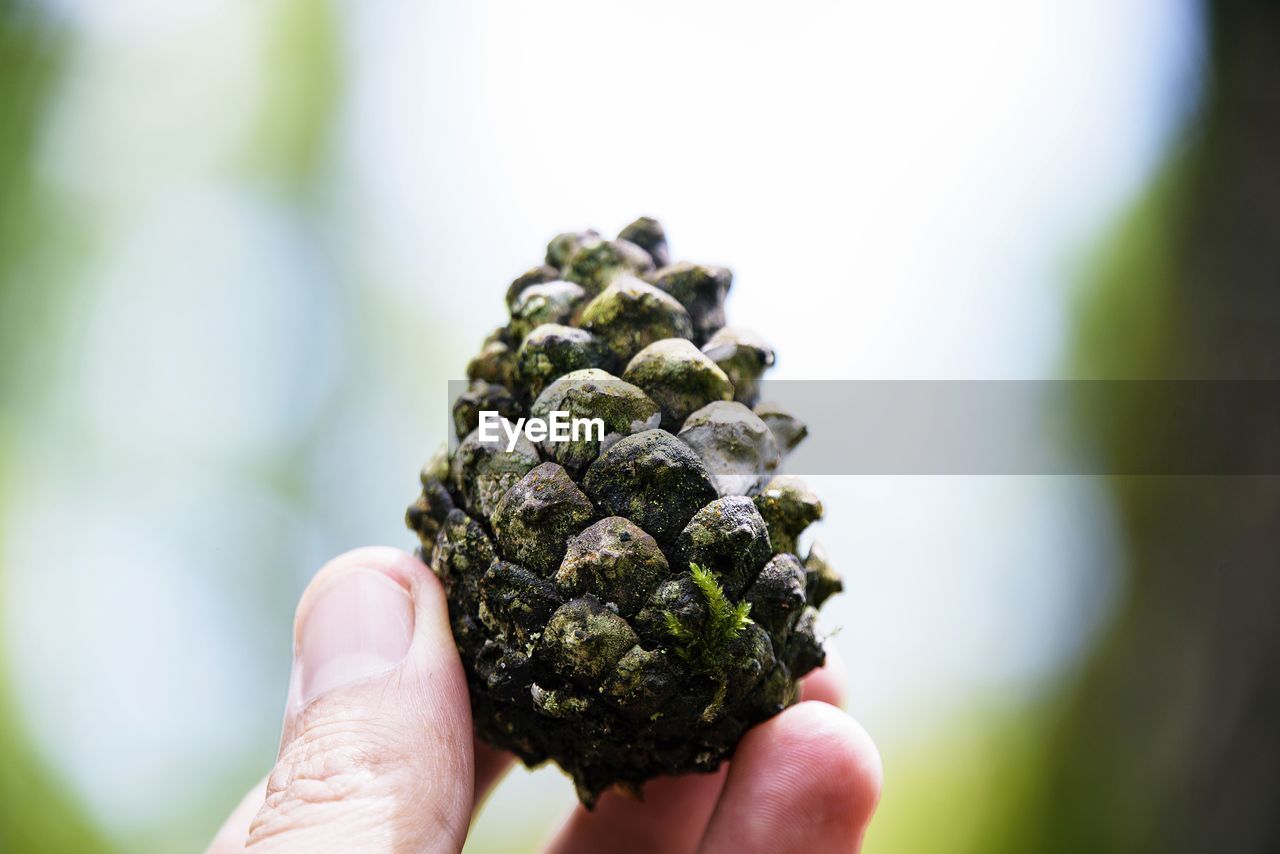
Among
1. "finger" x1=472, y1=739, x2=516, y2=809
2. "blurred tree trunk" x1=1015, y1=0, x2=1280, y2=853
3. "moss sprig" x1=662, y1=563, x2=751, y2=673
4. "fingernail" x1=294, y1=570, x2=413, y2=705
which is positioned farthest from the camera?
"blurred tree trunk" x1=1015, y1=0, x2=1280, y2=853

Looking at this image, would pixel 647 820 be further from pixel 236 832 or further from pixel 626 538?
pixel 626 538

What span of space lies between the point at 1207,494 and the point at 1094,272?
0.57m

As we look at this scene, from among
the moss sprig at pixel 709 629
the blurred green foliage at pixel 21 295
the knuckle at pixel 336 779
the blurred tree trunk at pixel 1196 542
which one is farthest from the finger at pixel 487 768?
the blurred tree trunk at pixel 1196 542

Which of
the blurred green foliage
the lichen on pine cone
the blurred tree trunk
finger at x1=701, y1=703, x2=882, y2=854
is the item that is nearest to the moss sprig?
the lichen on pine cone

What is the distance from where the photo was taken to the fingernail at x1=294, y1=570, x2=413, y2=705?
3.22 feet

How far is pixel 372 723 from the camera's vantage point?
91 cm

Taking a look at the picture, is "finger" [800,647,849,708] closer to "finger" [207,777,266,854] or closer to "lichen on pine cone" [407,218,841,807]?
"lichen on pine cone" [407,218,841,807]

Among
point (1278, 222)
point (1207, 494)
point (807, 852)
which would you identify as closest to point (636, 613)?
point (807, 852)

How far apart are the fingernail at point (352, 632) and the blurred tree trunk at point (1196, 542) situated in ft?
5.57

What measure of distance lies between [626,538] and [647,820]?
75 cm

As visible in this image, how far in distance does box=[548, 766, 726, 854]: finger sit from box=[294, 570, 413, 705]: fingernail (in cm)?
57

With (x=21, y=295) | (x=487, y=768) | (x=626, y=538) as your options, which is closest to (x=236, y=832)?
(x=487, y=768)

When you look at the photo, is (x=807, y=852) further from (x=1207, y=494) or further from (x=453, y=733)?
(x=1207, y=494)

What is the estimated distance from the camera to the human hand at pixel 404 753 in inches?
33.4
